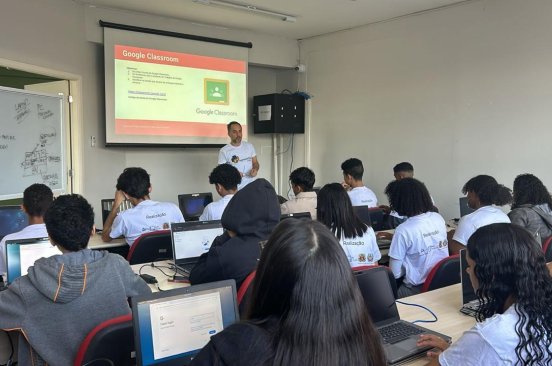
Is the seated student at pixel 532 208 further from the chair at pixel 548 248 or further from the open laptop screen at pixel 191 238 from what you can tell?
the open laptop screen at pixel 191 238

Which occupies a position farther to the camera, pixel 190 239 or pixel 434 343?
pixel 190 239

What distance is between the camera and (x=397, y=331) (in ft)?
6.40

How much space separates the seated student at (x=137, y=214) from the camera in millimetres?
3625

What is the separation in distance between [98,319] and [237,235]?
2.42 ft

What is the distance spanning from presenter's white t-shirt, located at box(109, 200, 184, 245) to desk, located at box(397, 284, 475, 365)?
6.68 ft

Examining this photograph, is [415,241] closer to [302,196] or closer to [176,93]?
[302,196]

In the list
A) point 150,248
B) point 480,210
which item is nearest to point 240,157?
point 150,248

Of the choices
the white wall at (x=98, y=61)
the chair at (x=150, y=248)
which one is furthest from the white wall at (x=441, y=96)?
the chair at (x=150, y=248)

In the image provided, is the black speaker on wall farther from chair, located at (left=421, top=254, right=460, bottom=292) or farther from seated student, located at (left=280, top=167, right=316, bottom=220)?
chair, located at (left=421, top=254, right=460, bottom=292)

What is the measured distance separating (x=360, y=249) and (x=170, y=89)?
435 cm

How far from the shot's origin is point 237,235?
2.33m

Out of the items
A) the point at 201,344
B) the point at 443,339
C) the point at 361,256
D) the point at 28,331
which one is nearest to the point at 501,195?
the point at 361,256

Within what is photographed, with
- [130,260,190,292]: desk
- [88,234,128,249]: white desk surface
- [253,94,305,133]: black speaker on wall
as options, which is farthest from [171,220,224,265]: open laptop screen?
[253,94,305,133]: black speaker on wall

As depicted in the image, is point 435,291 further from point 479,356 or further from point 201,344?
point 201,344
